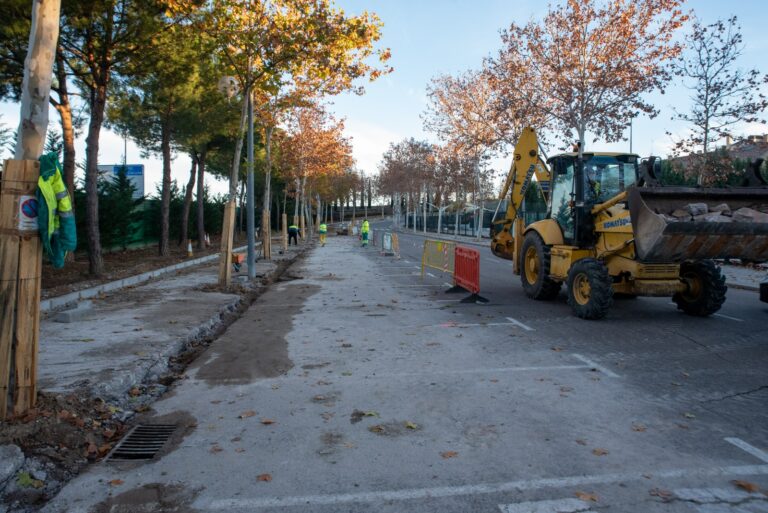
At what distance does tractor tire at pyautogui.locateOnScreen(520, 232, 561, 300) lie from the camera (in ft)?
39.1

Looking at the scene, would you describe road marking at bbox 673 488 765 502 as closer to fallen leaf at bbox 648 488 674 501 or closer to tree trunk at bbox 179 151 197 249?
fallen leaf at bbox 648 488 674 501

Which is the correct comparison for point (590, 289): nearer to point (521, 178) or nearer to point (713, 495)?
point (521, 178)

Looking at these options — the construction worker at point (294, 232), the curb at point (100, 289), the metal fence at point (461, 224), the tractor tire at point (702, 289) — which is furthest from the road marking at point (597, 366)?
the metal fence at point (461, 224)

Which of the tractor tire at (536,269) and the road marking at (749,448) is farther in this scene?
the tractor tire at (536,269)

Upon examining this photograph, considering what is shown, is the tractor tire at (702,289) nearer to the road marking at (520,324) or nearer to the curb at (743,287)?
the road marking at (520,324)

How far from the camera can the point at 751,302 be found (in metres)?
12.2

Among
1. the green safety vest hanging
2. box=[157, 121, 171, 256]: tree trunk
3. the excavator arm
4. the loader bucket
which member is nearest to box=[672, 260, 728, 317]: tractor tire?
the loader bucket

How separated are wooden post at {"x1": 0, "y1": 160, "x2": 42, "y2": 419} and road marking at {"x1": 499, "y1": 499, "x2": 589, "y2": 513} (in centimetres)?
385

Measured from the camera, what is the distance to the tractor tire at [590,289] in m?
9.44

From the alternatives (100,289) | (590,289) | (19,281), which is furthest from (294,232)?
(19,281)

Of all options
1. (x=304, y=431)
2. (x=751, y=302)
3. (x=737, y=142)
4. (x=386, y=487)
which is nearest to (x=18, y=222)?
(x=304, y=431)

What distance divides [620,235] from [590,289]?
1.03 m

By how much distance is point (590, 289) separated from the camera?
964 centimetres

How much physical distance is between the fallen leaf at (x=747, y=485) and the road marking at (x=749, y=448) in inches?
19.5
